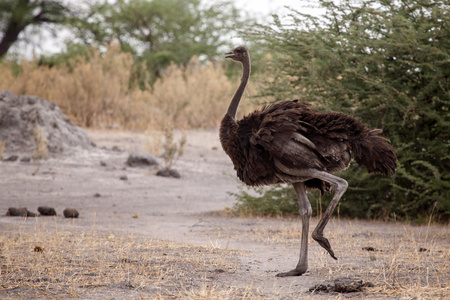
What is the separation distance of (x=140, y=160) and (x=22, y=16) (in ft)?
56.0

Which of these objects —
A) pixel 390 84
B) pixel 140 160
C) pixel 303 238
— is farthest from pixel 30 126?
pixel 303 238

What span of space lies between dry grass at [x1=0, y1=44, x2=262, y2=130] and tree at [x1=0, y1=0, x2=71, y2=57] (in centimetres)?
902

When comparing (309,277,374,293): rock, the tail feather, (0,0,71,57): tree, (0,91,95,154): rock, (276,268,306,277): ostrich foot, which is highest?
(0,0,71,57): tree

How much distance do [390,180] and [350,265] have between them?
11.4 ft

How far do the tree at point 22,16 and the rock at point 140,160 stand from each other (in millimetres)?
16869

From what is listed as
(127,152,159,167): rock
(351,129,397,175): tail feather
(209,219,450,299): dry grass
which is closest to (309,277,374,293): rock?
(209,219,450,299): dry grass

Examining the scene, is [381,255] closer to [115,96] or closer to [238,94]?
[238,94]

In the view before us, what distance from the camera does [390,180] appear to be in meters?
8.65

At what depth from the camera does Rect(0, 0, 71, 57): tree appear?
90.1 ft

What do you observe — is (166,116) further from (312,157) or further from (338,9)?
(312,157)

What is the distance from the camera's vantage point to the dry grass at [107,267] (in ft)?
13.9

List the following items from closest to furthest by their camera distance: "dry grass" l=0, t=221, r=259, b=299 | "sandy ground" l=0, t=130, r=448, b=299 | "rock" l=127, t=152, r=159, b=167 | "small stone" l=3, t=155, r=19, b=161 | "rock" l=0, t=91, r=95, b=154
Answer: "dry grass" l=0, t=221, r=259, b=299 < "sandy ground" l=0, t=130, r=448, b=299 < "small stone" l=3, t=155, r=19, b=161 < "rock" l=127, t=152, r=159, b=167 < "rock" l=0, t=91, r=95, b=154

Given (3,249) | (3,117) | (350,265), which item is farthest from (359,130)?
(3,117)

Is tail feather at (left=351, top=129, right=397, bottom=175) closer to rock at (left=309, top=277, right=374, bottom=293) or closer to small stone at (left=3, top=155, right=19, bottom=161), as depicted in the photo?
rock at (left=309, top=277, right=374, bottom=293)
